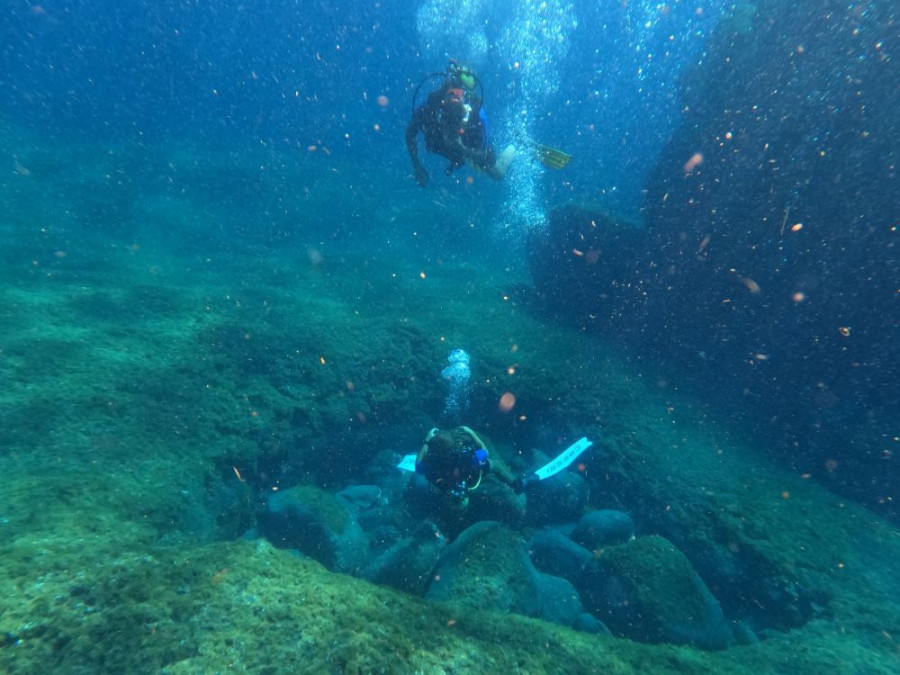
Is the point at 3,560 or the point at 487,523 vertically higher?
the point at 487,523

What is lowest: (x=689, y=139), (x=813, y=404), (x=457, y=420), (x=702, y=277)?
(x=813, y=404)

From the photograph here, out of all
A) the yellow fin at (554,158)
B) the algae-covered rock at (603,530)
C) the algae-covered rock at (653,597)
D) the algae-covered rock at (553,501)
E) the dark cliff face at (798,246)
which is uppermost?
the yellow fin at (554,158)

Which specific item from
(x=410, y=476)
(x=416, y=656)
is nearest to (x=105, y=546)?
(x=416, y=656)

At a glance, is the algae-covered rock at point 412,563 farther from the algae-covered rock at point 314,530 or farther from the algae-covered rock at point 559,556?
the algae-covered rock at point 559,556

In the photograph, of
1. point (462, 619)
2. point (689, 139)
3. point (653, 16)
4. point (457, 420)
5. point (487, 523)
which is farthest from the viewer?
point (653, 16)

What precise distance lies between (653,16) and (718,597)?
66655mm

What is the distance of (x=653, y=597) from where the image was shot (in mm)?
3945

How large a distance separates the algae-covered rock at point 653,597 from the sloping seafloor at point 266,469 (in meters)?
0.42

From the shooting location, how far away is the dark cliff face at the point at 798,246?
20.2ft

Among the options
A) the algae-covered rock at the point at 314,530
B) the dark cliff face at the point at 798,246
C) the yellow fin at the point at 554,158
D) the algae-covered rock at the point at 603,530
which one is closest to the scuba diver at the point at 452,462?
the algae-covered rock at the point at 314,530

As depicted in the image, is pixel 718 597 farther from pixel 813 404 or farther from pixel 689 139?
pixel 689 139

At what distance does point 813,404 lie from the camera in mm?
6688

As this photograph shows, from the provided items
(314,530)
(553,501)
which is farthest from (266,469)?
(553,501)

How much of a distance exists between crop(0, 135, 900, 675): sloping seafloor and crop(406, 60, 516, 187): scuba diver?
10.4 ft
